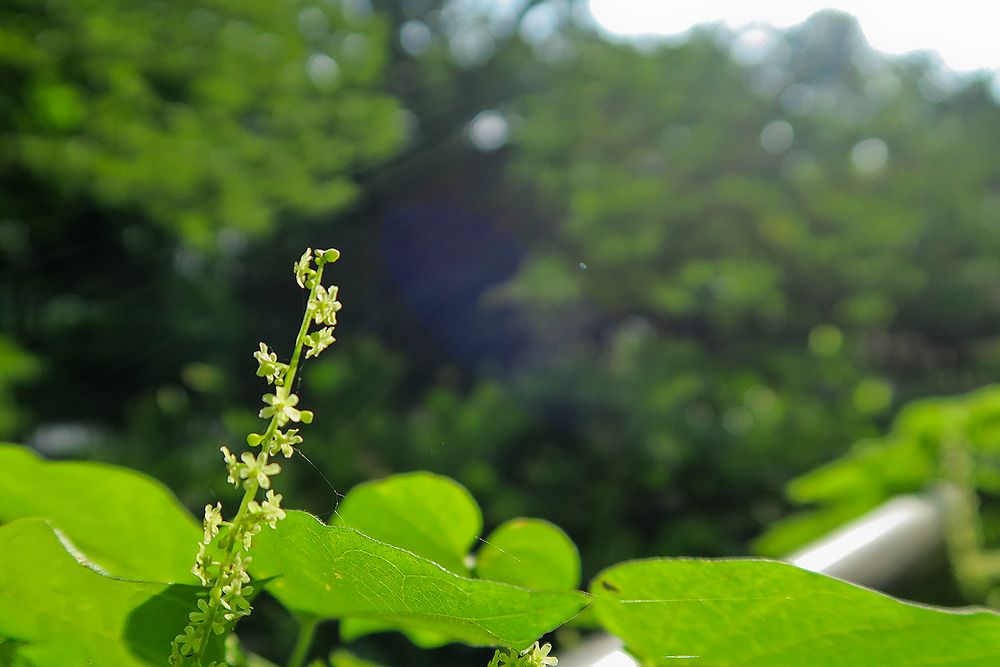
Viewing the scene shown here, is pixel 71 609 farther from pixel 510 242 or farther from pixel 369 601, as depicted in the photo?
pixel 510 242

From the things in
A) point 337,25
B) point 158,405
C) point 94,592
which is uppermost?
point 337,25

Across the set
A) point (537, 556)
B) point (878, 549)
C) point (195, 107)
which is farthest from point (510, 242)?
point (537, 556)

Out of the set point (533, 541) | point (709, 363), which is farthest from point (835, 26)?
point (533, 541)

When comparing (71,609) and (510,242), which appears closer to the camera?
(71,609)

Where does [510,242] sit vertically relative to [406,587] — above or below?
above

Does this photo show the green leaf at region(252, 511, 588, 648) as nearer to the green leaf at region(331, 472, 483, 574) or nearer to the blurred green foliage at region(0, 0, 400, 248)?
the green leaf at region(331, 472, 483, 574)

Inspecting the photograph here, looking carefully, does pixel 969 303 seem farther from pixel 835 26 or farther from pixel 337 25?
pixel 337 25
